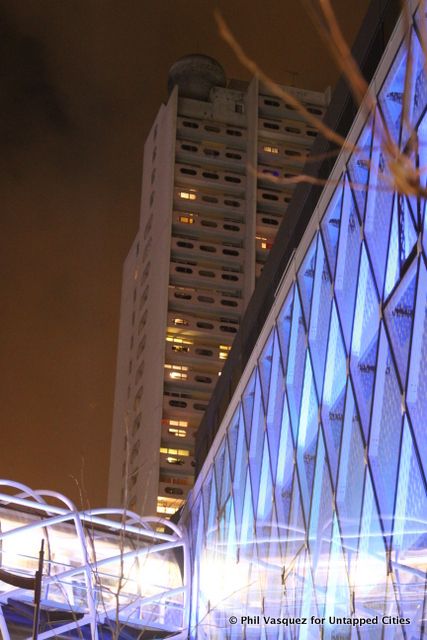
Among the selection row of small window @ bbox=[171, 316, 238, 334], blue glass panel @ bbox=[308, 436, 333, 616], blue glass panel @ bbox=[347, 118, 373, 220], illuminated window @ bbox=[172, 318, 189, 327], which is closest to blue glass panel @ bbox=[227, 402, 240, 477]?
blue glass panel @ bbox=[308, 436, 333, 616]

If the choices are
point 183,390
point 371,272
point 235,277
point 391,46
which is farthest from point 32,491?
point 235,277

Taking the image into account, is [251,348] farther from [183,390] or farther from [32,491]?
[183,390]

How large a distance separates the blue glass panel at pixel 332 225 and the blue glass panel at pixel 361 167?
774 millimetres

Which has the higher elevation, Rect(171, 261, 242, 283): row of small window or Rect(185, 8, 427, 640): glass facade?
Rect(171, 261, 242, 283): row of small window

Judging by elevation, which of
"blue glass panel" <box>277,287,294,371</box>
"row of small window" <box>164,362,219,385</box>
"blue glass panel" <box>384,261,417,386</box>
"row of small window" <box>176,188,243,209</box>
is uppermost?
"row of small window" <box>176,188,243,209</box>

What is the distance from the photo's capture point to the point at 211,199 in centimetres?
10600

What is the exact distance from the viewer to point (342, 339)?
17.2 m

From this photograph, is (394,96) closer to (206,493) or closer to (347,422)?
(347,422)

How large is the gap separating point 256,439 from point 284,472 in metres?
3.47

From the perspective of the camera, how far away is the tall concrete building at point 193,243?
96812 mm

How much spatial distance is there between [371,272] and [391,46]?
147 inches

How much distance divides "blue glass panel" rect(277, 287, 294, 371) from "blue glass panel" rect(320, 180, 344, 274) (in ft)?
9.67

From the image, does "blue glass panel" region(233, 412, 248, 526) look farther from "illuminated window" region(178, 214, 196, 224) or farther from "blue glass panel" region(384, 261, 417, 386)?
"illuminated window" region(178, 214, 196, 224)

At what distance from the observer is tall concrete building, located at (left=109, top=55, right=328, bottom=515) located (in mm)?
96812
